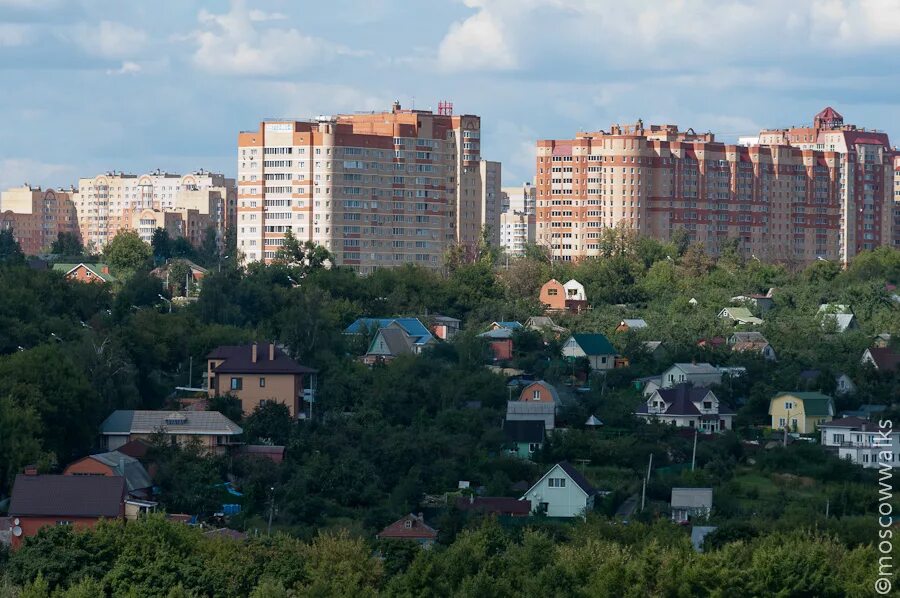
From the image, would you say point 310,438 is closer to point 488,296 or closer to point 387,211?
point 488,296

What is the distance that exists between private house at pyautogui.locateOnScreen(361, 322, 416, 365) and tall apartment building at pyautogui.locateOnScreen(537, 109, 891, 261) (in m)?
25.0

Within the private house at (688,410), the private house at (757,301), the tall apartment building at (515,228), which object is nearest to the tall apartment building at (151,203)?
the tall apartment building at (515,228)

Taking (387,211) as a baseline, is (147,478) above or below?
below

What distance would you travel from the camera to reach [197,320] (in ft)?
134

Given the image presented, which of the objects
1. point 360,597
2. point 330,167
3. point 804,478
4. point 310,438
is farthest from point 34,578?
point 330,167

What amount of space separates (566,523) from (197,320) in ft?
44.5

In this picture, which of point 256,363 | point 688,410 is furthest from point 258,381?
point 688,410

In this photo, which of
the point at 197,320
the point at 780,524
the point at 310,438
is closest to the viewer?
the point at 780,524

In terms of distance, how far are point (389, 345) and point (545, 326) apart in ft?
22.5

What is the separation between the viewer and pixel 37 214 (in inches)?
3863

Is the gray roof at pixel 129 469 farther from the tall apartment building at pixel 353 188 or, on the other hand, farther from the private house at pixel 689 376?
the tall apartment building at pixel 353 188

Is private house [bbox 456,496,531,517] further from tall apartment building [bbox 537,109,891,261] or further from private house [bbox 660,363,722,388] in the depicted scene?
tall apartment building [bbox 537,109,891,261]

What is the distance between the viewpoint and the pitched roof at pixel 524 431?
1375 inches

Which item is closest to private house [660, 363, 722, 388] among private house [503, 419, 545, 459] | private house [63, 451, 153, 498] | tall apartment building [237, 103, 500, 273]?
private house [503, 419, 545, 459]
